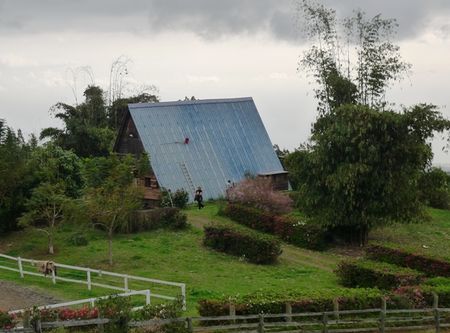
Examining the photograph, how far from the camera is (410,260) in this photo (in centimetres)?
2798

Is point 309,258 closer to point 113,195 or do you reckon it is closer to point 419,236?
point 419,236

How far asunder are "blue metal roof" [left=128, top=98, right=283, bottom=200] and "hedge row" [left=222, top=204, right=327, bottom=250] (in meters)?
5.26

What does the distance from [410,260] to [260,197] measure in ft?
45.4

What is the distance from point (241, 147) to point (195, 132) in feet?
12.2

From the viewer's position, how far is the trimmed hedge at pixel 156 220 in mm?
36750

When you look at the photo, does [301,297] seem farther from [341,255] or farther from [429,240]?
[429,240]

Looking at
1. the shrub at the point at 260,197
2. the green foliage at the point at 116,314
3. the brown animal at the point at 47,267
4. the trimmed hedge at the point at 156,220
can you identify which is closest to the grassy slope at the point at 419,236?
the shrub at the point at 260,197

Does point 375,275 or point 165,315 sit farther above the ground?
point 165,315

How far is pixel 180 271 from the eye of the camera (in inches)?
1118

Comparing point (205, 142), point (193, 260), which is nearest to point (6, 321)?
point (193, 260)

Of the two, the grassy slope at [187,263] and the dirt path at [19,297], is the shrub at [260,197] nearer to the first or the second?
the grassy slope at [187,263]

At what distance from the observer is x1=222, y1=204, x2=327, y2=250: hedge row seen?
114ft

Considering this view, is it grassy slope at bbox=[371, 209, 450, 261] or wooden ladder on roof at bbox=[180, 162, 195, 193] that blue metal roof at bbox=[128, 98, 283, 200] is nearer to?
wooden ladder on roof at bbox=[180, 162, 195, 193]

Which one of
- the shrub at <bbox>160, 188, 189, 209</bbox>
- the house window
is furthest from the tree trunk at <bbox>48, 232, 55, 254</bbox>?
the house window
